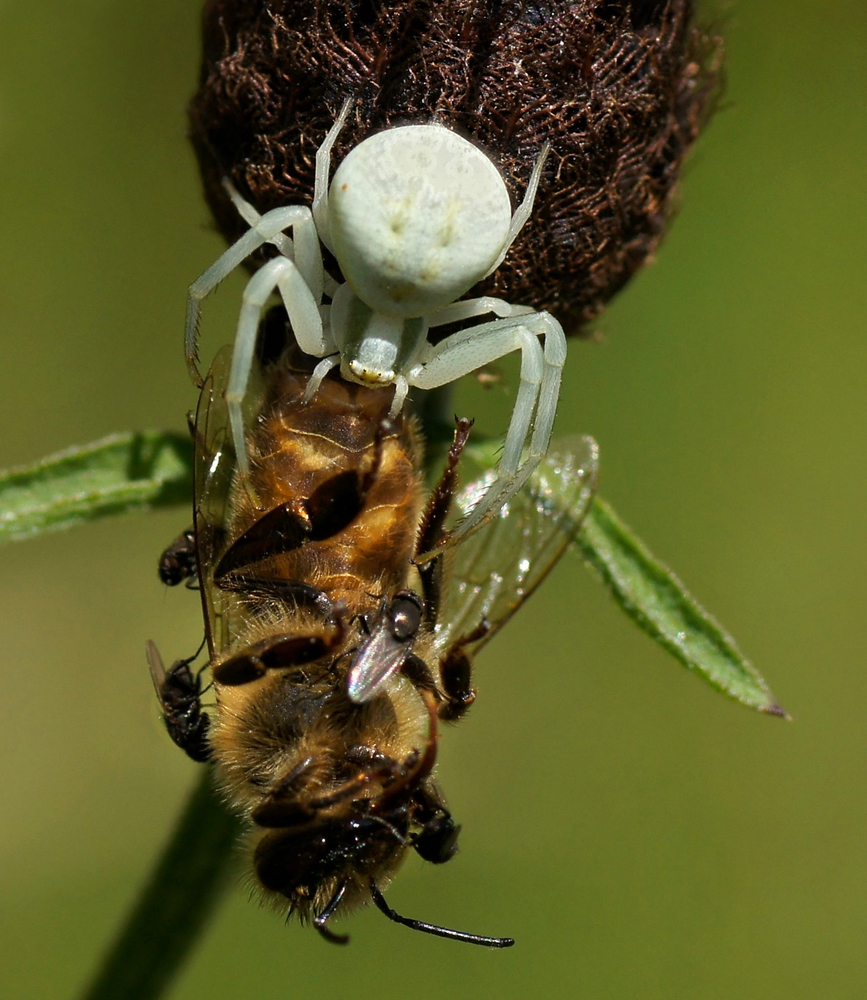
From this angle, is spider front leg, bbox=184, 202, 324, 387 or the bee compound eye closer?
the bee compound eye

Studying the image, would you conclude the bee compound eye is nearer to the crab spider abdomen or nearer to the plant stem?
the crab spider abdomen

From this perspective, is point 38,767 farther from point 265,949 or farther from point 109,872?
point 265,949

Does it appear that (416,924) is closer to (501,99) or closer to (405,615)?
(405,615)

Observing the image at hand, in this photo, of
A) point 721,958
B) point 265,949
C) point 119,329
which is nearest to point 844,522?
point 721,958

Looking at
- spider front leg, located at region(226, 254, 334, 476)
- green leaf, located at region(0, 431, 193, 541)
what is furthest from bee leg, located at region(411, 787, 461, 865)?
green leaf, located at region(0, 431, 193, 541)

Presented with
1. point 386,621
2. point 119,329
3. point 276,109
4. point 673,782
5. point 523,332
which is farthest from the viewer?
point 119,329

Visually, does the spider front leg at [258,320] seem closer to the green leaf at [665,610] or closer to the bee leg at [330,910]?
the bee leg at [330,910]
